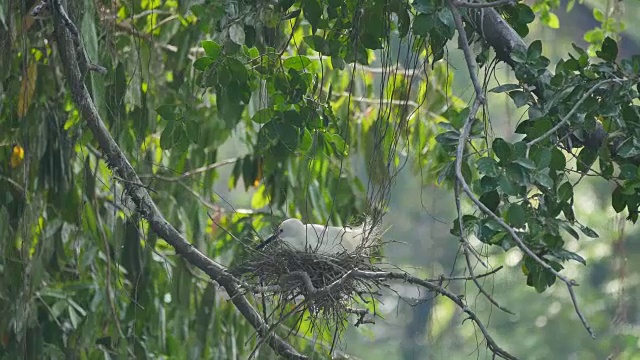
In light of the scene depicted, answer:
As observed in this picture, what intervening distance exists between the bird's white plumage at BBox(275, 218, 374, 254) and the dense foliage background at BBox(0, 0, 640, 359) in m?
0.08

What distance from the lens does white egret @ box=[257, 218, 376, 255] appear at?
10.1 ft

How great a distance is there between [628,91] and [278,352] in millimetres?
1073

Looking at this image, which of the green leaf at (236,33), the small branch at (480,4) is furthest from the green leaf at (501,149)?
the green leaf at (236,33)

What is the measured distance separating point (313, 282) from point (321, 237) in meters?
0.15

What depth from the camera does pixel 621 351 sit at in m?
9.94

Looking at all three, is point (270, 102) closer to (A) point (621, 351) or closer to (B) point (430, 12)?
(B) point (430, 12)

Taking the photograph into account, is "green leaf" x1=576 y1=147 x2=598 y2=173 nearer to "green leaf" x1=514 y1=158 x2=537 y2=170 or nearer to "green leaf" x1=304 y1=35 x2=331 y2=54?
"green leaf" x1=514 y1=158 x2=537 y2=170

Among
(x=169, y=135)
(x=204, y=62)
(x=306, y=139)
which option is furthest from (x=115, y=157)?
(x=306, y=139)

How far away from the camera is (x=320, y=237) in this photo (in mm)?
3172

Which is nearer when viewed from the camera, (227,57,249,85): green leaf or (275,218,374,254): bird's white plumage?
(227,57,249,85): green leaf

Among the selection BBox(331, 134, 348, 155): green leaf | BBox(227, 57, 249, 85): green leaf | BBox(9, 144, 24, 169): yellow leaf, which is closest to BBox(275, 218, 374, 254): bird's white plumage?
BBox(331, 134, 348, 155): green leaf

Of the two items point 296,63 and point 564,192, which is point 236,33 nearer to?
point 296,63

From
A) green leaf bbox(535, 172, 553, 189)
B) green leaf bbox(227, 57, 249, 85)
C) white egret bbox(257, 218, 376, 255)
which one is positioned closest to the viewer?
green leaf bbox(535, 172, 553, 189)

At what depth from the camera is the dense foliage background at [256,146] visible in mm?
2588
